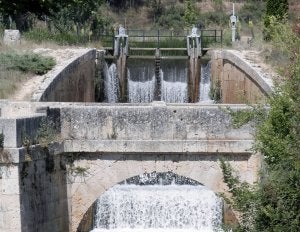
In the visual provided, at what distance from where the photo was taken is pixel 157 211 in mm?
15469

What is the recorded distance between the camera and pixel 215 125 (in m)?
11.8

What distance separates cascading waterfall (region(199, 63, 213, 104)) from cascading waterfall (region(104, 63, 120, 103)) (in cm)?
296

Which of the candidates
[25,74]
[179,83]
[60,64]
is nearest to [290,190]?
[25,74]

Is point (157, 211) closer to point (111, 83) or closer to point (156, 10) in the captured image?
point (111, 83)

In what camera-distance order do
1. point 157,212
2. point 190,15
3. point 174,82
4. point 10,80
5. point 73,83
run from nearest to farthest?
point 157,212 < point 10,80 < point 73,83 < point 174,82 < point 190,15

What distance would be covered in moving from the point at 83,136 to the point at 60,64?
767cm

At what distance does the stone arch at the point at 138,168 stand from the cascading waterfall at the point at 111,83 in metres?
12.3

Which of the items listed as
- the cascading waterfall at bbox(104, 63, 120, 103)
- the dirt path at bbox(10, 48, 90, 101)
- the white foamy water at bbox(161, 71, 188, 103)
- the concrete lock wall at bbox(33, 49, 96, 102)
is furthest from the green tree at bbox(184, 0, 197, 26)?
the dirt path at bbox(10, 48, 90, 101)

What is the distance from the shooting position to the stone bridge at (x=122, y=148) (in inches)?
459

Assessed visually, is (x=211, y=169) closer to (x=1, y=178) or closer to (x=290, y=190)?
(x=290, y=190)

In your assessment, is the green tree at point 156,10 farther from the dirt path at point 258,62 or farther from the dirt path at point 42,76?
the dirt path at point 42,76

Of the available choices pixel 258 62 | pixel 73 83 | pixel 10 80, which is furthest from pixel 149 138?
pixel 258 62

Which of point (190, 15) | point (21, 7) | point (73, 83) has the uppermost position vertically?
point (190, 15)

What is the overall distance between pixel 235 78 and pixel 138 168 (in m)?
10.9
